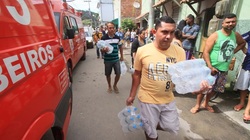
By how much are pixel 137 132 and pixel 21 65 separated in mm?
2119

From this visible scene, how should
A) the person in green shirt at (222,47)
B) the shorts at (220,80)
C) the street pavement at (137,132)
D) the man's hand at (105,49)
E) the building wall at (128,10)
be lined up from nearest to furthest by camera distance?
the street pavement at (137,132) → the person in green shirt at (222,47) → the shorts at (220,80) → the man's hand at (105,49) → the building wall at (128,10)

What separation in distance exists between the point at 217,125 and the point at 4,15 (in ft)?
10.9

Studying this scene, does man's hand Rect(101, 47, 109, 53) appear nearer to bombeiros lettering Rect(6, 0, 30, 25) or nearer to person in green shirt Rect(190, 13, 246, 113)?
person in green shirt Rect(190, 13, 246, 113)

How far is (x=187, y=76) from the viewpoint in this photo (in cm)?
166

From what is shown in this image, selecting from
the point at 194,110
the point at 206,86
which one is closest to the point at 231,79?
the point at 194,110

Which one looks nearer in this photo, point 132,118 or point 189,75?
point 189,75

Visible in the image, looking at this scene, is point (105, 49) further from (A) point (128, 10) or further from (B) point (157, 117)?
(A) point (128, 10)

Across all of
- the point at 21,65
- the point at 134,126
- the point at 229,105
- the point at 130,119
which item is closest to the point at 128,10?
the point at 229,105

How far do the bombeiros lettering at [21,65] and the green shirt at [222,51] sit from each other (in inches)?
106

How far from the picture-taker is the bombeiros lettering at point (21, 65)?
0.99 m

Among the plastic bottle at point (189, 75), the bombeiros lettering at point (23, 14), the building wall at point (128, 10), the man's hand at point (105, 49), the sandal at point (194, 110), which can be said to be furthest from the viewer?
the building wall at point (128, 10)

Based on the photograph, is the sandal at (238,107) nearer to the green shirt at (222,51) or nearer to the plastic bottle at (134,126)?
the green shirt at (222,51)

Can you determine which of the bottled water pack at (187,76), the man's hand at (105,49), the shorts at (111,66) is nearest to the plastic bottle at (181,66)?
the bottled water pack at (187,76)

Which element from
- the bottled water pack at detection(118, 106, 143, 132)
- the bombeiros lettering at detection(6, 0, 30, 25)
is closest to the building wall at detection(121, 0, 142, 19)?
the bottled water pack at detection(118, 106, 143, 132)
